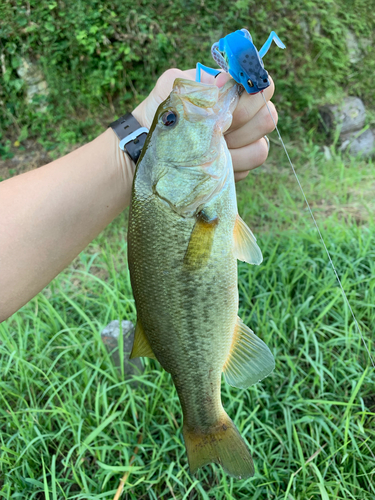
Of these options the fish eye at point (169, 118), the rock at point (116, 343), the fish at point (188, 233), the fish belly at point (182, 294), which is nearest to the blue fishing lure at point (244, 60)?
the fish at point (188, 233)

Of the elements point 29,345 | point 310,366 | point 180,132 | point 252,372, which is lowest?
point 310,366

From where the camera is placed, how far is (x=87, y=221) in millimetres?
1714

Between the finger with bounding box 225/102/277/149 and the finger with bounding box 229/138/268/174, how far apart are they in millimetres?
34

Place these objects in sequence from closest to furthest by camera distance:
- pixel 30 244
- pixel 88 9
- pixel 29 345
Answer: pixel 30 244 < pixel 29 345 < pixel 88 9

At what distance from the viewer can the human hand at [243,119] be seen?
1.48 meters

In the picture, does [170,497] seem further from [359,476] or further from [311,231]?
[311,231]

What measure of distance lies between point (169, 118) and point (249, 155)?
2.05 ft

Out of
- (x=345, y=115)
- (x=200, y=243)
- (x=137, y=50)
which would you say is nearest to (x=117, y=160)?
(x=200, y=243)

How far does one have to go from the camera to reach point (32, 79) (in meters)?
5.24

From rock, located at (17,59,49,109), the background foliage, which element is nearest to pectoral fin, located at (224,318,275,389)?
the background foliage

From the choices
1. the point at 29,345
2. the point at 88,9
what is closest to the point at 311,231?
the point at 29,345

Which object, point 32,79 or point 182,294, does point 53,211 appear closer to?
point 182,294

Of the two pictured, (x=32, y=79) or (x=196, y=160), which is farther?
(x=32, y=79)

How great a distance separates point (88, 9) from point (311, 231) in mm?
4491
